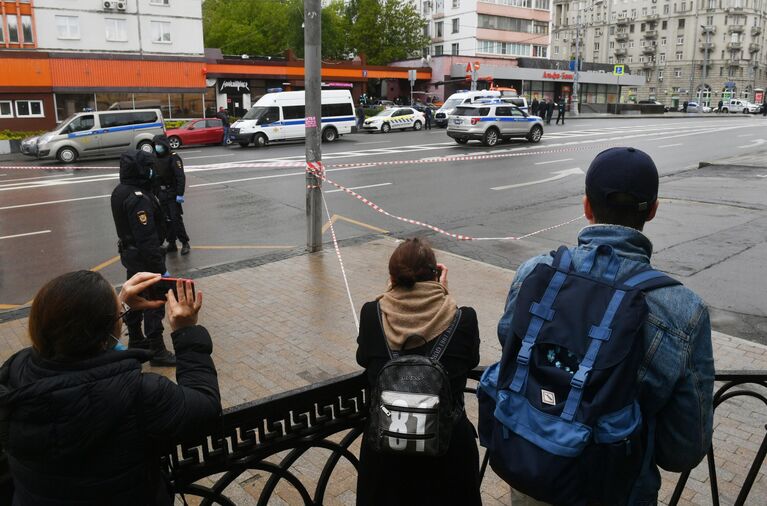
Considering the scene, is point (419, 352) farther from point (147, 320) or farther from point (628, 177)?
point (147, 320)

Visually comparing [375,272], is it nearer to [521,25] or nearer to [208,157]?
[208,157]

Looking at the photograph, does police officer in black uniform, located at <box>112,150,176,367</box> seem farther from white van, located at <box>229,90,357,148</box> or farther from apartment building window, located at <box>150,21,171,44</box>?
apartment building window, located at <box>150,21,171,44</box>

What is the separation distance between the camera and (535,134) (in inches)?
1112

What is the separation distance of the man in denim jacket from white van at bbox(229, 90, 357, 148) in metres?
26.8

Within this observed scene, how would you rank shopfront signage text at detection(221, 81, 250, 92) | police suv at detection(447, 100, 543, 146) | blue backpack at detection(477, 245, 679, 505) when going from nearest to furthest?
blue backpack at detection(477, 245, 679, 505), police suv at detection(447, 100, 543, 146), shopfront signage text at detection(221, 81, 250, 92)

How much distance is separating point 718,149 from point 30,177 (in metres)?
26.1

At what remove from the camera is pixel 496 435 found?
199cm

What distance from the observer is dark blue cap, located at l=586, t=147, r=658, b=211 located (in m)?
2.03

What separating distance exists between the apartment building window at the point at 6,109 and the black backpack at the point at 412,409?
3963cm

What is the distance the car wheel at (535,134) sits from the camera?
92.2 ft

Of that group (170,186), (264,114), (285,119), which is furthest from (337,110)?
(170,186)

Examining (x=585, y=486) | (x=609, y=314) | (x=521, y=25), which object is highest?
(x=521, y=25)

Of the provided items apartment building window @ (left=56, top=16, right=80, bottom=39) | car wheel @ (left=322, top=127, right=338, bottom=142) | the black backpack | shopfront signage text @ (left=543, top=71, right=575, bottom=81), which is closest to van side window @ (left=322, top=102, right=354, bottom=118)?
car wheel @ (left=322, top=127, right=338, bottom=142)

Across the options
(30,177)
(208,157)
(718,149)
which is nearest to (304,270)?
(30,177)
